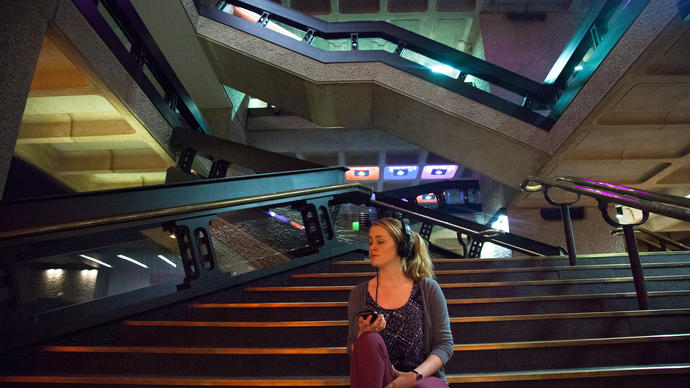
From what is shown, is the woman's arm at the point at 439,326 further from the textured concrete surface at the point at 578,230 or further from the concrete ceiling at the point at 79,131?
the textured concrete surface at the point at 578,230

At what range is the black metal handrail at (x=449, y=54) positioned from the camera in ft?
15.8

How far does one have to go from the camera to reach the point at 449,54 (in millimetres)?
5871

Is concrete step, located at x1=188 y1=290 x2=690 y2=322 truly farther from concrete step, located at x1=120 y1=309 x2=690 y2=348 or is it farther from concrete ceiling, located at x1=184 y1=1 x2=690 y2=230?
concrete ceiling, located at x1=184 y1=1 x2=690 y2=230

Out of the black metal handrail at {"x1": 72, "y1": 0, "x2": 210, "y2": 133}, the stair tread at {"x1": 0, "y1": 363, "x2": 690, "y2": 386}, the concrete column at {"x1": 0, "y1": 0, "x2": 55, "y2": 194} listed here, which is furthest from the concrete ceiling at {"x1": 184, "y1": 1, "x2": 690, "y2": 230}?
the concrete column at {"x1": 0, "y1": 0, "x2": 55, "y2": 194}

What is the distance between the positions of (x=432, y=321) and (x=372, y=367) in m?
0.43

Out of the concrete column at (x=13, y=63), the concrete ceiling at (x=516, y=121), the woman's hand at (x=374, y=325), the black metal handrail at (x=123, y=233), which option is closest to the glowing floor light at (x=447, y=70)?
the concrete ceiling at (x=516, y=121)

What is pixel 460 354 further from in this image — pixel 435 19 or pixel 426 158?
pixel 435 19

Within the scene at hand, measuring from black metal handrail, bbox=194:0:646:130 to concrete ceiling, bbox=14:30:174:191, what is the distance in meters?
2.94

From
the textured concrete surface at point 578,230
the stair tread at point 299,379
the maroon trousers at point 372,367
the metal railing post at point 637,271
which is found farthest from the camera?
the textured concrete surface at point 578,230

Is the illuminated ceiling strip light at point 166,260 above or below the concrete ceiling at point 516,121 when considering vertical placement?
below

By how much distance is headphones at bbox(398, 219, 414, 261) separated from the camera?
1.63 metres

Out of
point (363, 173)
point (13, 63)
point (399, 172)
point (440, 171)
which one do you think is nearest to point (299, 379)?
point (13, 63)

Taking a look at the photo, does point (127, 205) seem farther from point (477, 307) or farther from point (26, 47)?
point (477, 307)

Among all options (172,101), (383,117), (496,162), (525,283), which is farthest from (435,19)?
(525,283)
